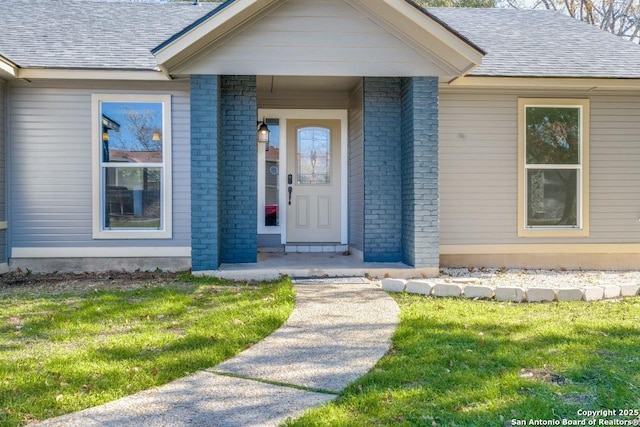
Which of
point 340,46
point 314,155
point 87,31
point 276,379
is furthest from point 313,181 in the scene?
point 276,379

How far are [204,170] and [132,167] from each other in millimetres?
1505

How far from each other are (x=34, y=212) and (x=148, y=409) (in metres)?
5.94

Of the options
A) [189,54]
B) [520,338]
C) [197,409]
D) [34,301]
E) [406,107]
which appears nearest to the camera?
[197,409]

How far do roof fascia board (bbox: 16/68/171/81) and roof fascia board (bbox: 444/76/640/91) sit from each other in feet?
14.5

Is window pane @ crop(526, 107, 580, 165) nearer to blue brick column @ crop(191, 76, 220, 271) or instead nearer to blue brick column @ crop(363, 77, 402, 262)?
blue brick column @ crop(363, 77, 402, 262)

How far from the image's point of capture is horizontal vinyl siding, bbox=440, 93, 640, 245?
8.28m

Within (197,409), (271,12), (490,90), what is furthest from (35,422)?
(490,90)

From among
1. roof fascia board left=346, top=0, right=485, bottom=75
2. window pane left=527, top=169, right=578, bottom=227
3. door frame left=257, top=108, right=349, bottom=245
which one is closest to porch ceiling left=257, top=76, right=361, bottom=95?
door frame left=257, top=108, right=349, bottom=245

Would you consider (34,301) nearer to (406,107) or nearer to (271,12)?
A: (271,12)

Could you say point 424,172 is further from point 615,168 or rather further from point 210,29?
point 615,168

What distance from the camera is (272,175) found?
958cm

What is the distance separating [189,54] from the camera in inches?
268

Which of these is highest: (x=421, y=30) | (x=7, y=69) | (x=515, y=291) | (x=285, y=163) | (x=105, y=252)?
(x=421, y=30)

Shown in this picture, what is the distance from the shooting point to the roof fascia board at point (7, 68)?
694 cm
